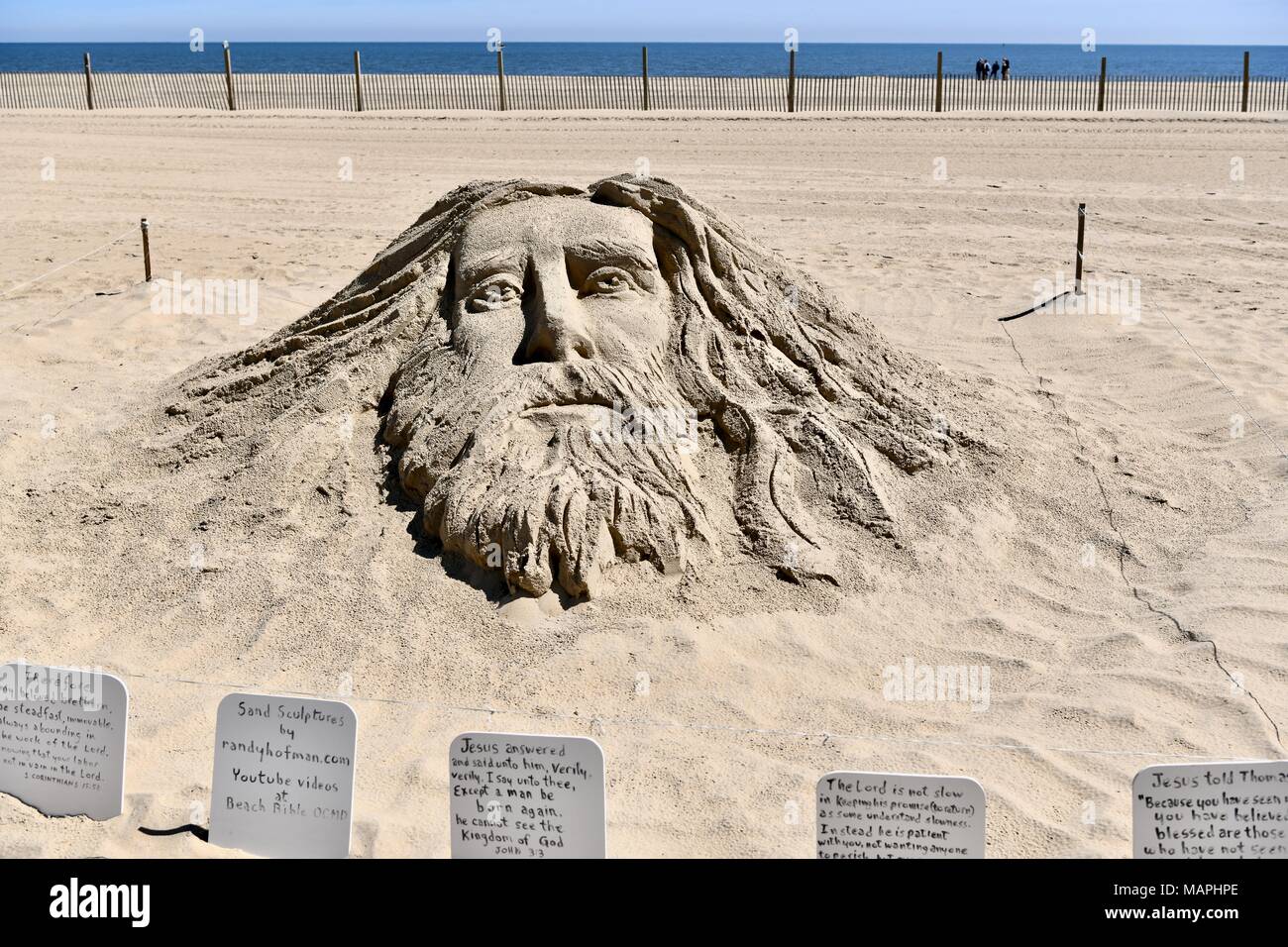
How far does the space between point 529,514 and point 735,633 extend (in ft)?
2.78

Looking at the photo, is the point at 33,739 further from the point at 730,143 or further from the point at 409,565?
the point at 730,143

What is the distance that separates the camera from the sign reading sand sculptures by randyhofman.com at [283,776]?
294cm

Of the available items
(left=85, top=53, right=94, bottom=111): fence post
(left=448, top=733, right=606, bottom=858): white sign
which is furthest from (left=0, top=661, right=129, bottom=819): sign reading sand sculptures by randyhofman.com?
(left=85, top=53, right=94, bottom=111): fence post

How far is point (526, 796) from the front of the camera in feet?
9.03

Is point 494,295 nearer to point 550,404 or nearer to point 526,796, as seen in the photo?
point 550,404

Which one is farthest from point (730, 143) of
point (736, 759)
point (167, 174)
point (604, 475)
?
point (736, 759)

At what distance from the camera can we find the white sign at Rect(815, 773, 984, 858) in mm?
2586

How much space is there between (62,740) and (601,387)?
2.40 meters

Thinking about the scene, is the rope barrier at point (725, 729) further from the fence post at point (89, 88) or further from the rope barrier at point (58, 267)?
the fence post at point (89, 88)

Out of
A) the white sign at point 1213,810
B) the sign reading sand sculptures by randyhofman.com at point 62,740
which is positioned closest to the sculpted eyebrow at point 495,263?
the sign reading sand sculptures by randyhofman.com at point 62,740

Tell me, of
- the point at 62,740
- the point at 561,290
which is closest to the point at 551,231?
the point at 561,290

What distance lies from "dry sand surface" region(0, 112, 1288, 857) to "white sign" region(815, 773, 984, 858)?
56cm

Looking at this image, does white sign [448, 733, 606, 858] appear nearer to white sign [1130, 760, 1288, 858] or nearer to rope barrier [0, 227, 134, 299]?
white sign [1130, 760, 1288, 858]

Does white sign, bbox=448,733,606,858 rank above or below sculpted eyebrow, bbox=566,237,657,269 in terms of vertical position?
below
